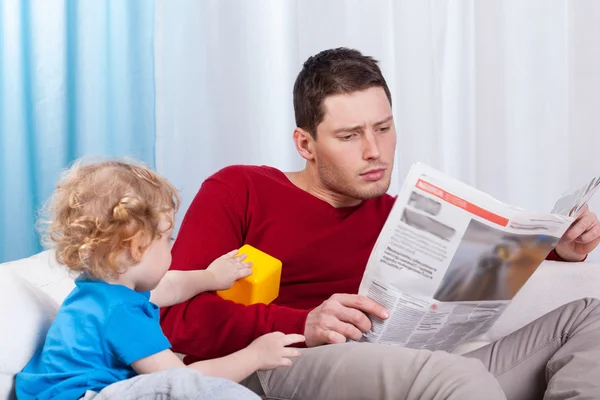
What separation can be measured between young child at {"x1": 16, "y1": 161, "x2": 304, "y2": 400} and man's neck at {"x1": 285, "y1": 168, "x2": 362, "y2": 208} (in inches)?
20.0

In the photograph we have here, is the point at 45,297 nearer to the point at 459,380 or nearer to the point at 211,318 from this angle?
the point at 211,318

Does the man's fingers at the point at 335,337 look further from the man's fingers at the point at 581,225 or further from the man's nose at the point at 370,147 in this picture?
the man's fingers at the point at 581,225

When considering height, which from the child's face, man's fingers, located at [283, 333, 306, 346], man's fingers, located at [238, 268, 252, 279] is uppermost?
the child's face

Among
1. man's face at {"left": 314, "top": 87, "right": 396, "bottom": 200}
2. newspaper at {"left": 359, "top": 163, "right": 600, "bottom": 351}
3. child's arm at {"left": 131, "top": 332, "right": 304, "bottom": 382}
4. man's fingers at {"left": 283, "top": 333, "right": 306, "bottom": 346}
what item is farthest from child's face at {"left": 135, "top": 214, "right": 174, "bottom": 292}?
man's face at {"left": 314, "top": 87, "right": 396, "bottom": 200}

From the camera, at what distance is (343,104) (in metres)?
1.53

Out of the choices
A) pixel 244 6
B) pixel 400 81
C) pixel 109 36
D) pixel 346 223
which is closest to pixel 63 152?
pixel 109 36

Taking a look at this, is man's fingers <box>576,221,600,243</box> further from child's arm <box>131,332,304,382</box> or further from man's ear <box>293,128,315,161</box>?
child's arm <box>131,332,304,382</box>

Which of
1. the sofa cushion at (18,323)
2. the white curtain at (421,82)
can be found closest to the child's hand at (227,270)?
the sofa cushion at (18,323)

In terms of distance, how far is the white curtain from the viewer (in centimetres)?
226

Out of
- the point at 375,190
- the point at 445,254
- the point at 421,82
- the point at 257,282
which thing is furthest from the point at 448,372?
the point at 421,82

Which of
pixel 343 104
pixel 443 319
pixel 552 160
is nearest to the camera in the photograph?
pixel 443 319

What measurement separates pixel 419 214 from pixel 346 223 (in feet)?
1.31

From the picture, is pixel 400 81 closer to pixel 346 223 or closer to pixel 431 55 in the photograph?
pixel 431 55

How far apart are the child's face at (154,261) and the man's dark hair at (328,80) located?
522mm
